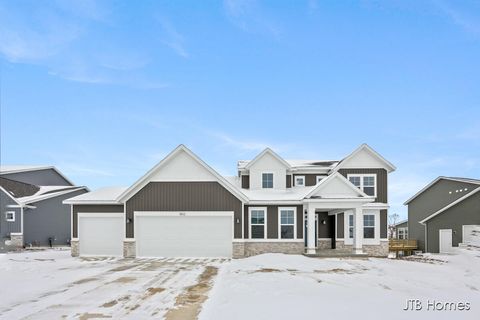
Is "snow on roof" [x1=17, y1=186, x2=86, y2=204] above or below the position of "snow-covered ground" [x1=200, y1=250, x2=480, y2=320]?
above

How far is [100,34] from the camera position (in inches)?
841

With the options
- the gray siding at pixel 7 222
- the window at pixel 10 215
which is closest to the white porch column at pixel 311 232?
the gray siding at pixel 7 222

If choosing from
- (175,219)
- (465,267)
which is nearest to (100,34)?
(175,219)

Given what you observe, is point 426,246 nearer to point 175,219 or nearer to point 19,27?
point 175,219

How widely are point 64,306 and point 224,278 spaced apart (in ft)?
17.8

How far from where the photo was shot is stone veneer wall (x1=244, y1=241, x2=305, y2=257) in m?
20.5

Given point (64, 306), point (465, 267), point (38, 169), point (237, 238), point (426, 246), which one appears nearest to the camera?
point (64, 306)

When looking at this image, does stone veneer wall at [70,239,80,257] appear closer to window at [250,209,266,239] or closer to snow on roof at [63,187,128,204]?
snow on roof at [63,187,128,204]

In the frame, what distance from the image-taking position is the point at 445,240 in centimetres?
2773

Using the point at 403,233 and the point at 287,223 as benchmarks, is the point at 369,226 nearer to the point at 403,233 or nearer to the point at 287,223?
the point at 287,223

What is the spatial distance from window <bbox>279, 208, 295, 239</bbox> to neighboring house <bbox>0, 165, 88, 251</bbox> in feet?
67.2

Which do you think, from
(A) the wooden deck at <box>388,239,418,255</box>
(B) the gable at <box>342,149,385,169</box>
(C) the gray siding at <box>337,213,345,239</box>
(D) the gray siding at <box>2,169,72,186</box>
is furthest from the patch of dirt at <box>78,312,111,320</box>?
(D) the gray siding at <box>2,169,72,186</box>

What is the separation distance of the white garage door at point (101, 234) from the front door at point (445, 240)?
886 inches

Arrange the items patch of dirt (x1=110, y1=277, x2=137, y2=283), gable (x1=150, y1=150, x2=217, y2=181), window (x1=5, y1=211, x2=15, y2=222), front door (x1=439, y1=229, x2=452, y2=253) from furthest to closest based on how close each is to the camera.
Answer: window (x1=5, y1=211, x2=15, y2=222)
front door (x1=439, y1=229, x2=452, y2=253)
gable (x1=150, y1=150, x2=217, y2=181)
patch of dirt (x1=110, y1=277, x2=137, y2=283)
